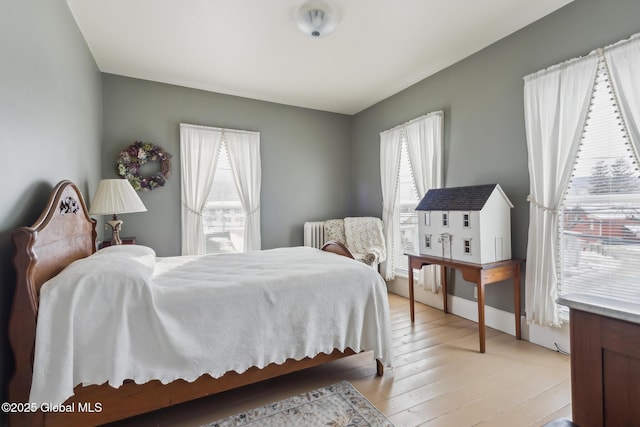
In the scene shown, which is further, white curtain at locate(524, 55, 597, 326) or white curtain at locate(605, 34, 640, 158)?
white curtain at locate(524, 55, 597, 326)

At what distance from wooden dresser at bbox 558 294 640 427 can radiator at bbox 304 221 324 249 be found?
3.56 meters

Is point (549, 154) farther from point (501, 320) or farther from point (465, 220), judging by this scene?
point (501, 320)

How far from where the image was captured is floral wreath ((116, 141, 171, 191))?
3.39m

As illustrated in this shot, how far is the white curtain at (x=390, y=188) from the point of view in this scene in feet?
13.3

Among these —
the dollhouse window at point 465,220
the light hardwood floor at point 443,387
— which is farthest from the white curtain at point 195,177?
the dollhouse window at point 465,220

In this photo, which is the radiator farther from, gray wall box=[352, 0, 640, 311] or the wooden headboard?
the wooden headboard

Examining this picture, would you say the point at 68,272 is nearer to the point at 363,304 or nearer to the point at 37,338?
the point at 37,338

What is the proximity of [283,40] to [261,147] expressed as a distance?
65.7 inches

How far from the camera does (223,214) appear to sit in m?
4.00

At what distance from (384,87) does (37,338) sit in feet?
13.1

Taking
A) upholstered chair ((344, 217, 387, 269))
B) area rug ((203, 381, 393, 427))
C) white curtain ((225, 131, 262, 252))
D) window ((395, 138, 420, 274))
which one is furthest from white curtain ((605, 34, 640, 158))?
white curtain ((225, 131, 262, 252))

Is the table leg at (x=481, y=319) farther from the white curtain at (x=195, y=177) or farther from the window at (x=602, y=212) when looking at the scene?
the white curtain at (x=195, y=177)

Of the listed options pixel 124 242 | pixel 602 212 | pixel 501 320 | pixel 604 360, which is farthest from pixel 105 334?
pixel 602 212

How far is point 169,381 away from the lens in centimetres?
154
